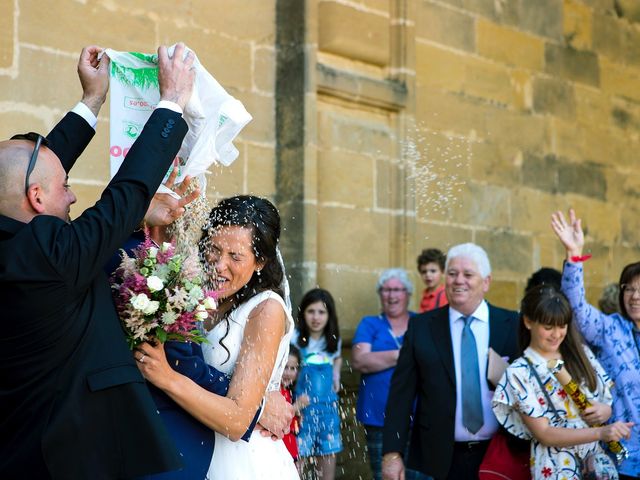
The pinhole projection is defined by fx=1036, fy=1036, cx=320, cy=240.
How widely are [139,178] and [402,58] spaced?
527 cm

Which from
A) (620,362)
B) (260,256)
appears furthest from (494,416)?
(260,256)

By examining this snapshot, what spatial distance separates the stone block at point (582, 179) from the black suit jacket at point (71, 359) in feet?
24.0

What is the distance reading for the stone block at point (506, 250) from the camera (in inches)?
356

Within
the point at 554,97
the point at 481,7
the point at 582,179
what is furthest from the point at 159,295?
the point at 582,179

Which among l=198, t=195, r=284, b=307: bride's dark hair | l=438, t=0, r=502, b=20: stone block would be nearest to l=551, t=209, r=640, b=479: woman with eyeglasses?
l=198, t=195, r=284, b=307: bride's dark hair

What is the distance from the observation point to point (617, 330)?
5.73 meters

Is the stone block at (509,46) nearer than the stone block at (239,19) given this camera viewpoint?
No

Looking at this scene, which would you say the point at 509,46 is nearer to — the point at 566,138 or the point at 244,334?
the point at 566,138

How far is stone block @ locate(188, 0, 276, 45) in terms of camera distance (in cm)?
708

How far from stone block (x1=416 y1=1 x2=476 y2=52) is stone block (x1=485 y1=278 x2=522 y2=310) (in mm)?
2077

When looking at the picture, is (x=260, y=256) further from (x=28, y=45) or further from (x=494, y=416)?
(x=28, y=45)

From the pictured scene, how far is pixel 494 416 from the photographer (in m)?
5.48

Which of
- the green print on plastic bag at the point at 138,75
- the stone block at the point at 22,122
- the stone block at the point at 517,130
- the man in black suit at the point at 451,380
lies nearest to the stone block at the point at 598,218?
the stone block at the point at 517,130

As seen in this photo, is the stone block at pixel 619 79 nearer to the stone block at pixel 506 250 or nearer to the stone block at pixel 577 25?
Answer: the stone block at pixel 577 25
